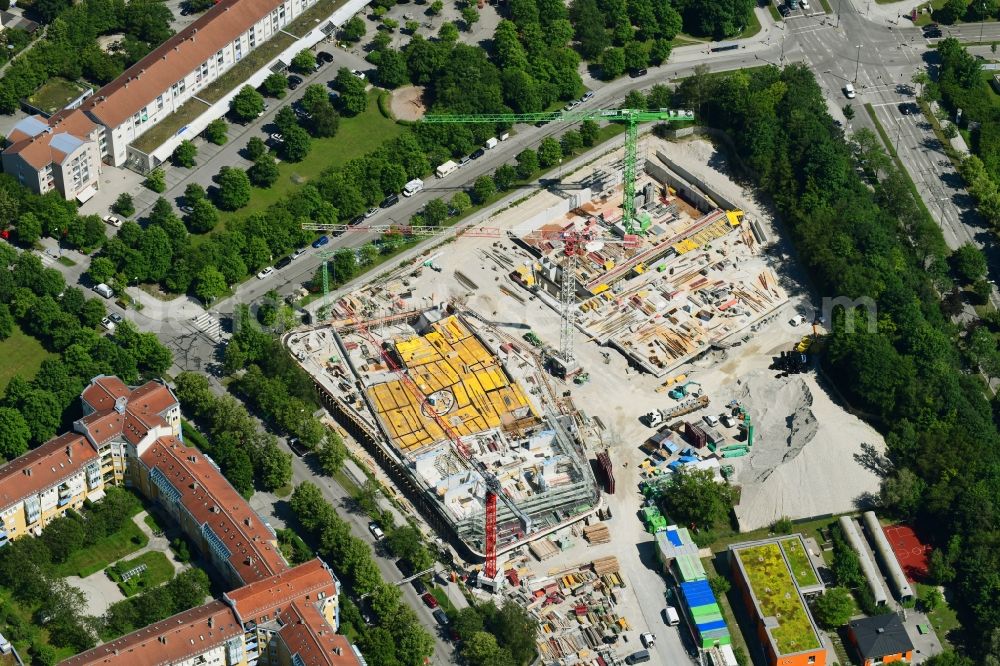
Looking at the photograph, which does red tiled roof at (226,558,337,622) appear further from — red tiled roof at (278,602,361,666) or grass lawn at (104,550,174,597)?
grass lawn at (104,550,174,597)

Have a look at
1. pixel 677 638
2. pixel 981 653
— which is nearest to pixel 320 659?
pixel 677 638

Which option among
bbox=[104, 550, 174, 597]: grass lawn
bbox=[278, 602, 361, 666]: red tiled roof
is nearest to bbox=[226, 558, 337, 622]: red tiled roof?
bbox=[278, 602, 361, 666]: red tiled roof

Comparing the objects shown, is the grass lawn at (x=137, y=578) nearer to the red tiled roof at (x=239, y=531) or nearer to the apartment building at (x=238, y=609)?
the apartment building at (x=238, y=609)

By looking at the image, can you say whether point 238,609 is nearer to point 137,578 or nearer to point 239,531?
point 239,531

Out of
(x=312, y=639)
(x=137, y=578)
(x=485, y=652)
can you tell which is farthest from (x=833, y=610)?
(x=137, y=578)

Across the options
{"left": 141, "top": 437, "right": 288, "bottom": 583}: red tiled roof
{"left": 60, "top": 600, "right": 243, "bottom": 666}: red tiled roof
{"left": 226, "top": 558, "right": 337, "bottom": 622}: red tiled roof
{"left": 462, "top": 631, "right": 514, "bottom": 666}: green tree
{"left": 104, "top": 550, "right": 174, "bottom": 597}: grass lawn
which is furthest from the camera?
{"left": 104, "top": 550, "right": 174, "bottom": 597}: grass lawn

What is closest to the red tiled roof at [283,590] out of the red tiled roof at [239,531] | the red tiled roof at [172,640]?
the red tiled roof at [172,640]

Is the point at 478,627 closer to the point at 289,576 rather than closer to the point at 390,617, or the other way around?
the point at 390,617
